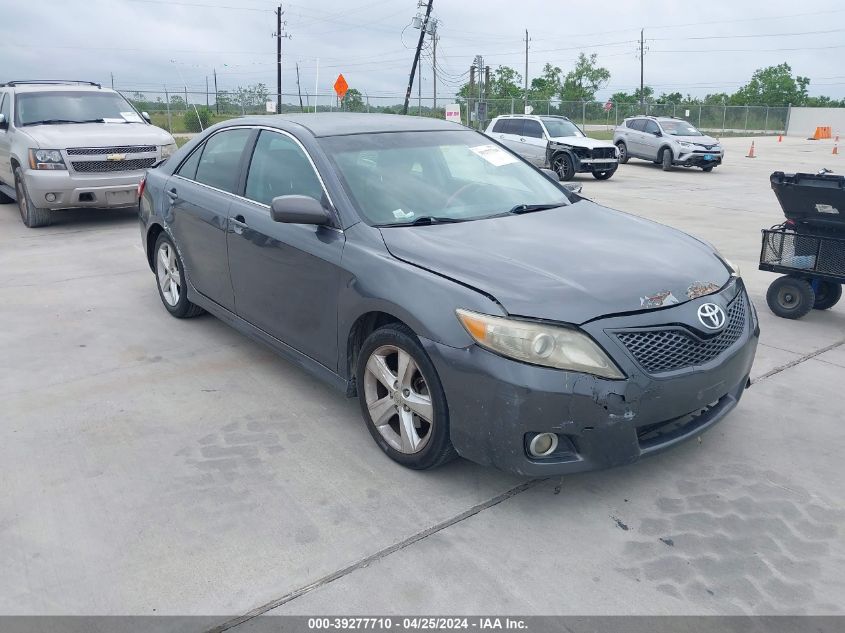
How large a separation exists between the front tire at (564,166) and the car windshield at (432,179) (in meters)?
14.1

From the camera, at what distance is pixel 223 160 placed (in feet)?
16.6

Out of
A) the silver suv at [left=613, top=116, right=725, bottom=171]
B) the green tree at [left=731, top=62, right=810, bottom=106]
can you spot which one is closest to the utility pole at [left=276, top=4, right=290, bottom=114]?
the silver suv at [left=613, top=116, right=725, bottom=171]

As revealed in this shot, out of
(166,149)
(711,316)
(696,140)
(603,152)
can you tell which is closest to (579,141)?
(603,152)

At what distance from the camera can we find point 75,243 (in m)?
9.02

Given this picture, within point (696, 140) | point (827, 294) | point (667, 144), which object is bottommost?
point (827, 294)

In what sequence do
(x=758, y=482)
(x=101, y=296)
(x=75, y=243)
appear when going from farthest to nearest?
(x=75, y=243)
(x=101, y=296)
(x=758, y=482)

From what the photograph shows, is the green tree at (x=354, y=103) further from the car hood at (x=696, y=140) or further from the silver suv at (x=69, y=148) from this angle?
the silver suv at (x=69, y=148)

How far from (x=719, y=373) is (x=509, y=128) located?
17833mm

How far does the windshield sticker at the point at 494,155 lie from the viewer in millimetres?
4715

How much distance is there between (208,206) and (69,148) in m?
5.56

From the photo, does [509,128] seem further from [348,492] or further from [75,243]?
[348,492]

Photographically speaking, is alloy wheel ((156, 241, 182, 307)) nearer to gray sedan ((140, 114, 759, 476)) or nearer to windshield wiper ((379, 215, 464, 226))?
gray sedan ((140, 114, 759, 476))

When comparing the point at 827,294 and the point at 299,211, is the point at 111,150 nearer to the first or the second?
the point at 299,211
